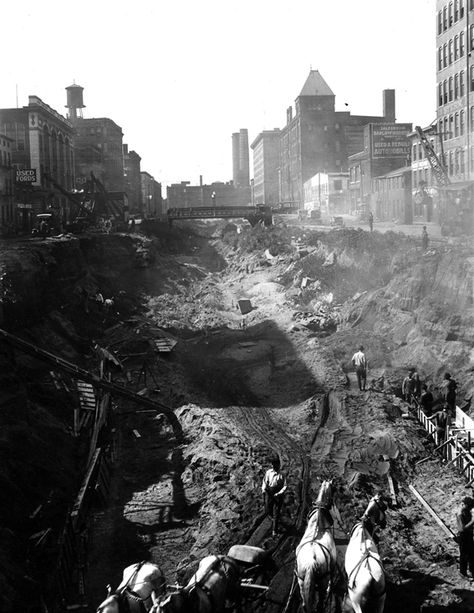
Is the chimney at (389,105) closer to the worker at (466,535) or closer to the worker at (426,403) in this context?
the worker at (426,403)

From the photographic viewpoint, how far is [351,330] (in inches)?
1211

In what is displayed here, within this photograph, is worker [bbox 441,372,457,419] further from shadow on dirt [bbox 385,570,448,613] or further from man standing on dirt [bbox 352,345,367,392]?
shadow on dirt [bbox 385,570,448,613]

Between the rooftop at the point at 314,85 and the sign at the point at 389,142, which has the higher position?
the rooftop at the point at 314,85

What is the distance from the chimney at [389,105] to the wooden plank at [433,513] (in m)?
99.2

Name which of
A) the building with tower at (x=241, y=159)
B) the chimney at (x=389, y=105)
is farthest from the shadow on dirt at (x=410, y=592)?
the building with tower at (x=241, y=159)

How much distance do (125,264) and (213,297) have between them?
33.7 ft

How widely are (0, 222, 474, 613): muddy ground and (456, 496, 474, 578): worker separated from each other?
0.32 m

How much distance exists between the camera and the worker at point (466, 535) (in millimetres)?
11609

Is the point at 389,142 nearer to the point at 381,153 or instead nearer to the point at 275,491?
the point at 381,153

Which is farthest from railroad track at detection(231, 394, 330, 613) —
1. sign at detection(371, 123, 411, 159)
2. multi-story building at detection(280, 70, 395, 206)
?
multi-story building at detection(280, 70, 395, 206)

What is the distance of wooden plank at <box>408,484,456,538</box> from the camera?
13.4m

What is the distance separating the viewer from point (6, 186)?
2338 inches

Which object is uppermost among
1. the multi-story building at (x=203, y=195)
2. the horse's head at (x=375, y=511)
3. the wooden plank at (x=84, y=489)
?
the multi-story building at (x=203, y=195)

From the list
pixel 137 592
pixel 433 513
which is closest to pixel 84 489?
pixel 137 592
